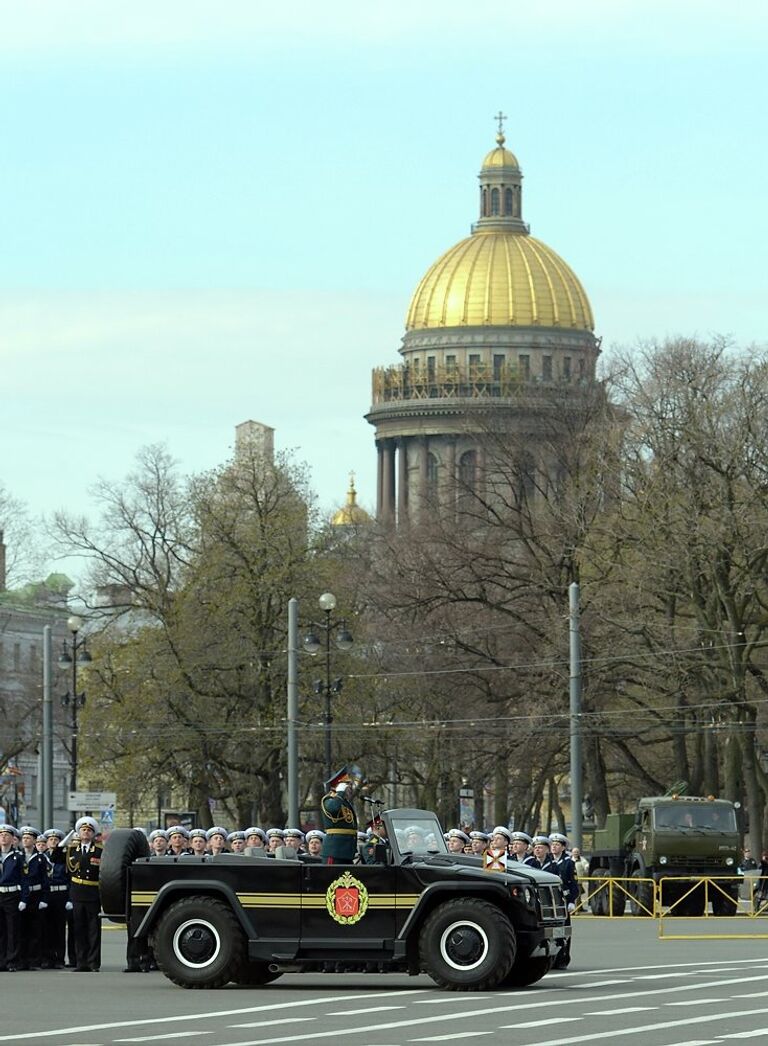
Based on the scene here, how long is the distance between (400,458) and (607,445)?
90.7 m

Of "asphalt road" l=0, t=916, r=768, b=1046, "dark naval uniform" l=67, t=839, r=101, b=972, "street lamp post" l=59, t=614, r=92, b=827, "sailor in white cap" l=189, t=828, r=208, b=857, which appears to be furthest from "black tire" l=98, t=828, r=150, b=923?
"street lamp post" l=59, t=614, r=92, b=827

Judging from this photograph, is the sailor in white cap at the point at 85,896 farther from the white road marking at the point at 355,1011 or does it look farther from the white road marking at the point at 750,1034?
the white road marking at the point at 750,1034

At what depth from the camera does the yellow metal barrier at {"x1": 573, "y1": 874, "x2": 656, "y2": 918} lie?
46500mm

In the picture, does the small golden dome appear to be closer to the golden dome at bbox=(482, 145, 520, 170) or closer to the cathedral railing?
the cathedral railing

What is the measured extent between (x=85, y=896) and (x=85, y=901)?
0.25 feet

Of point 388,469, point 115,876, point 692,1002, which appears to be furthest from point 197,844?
point 388,469

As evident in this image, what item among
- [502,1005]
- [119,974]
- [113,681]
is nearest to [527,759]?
[113,681]

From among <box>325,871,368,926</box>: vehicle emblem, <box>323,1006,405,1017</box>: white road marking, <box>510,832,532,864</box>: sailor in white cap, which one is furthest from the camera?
<box>510,832,532,864</box>: sailor in white cap

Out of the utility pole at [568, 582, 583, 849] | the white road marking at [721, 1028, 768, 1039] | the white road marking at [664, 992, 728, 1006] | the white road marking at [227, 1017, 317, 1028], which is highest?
the utility pole at [568, 582, 583, 849]

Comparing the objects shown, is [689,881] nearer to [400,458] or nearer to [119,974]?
[119,974]

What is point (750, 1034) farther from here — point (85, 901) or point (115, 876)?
point (85, 901)

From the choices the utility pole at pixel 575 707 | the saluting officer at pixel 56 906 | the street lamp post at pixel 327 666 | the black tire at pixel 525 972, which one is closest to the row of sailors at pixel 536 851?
the saluting officer at pixel 56 906

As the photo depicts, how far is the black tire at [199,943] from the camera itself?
81.6 ft

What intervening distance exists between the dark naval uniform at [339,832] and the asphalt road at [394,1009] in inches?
49.2
